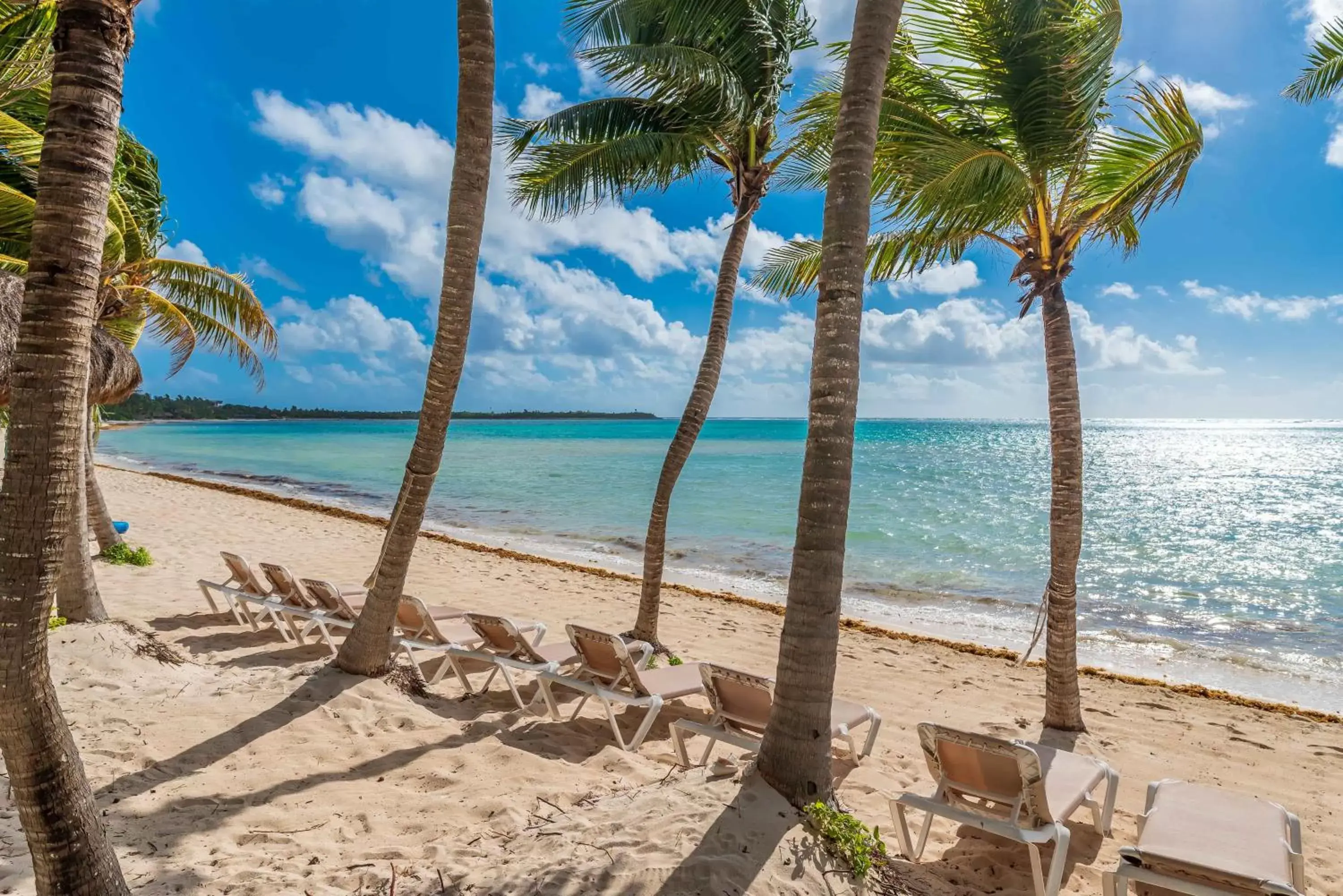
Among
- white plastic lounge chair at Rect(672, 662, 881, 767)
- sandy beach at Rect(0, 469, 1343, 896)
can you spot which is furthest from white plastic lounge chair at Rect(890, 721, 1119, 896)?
white plastic lounge chair at Rect(672, 662, 881, 767)

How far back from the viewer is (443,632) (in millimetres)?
6812

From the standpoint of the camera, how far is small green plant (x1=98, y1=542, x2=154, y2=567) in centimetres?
1071

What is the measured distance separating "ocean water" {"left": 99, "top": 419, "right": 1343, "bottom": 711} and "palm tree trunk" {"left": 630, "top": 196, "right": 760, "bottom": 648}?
208 inches

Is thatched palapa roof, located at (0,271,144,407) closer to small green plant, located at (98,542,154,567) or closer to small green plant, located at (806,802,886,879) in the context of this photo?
small green plant, located at (98,542,154,567)

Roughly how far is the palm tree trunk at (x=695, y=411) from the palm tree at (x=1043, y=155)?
1601mm

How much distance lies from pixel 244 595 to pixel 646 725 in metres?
5.21

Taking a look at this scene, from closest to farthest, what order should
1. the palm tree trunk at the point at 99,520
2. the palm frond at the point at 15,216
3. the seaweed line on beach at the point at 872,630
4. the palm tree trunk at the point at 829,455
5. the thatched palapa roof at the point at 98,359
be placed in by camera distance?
the palm tree trunk at the point at 829,455
the thatched palapa roof at the point at 98,359
the palm frond at the point at 15,216
the seaweed line on beach at the point at 872,630
the palm tree trunk at the point at 99,520

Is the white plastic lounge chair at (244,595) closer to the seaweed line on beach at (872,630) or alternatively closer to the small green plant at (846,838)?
the seaweed line on beach at (872,630)

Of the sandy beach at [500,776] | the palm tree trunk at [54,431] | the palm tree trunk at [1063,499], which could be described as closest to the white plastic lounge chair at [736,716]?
the sandy beach at [500,776]

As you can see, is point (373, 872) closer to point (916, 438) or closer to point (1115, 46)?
point (1115, 46)

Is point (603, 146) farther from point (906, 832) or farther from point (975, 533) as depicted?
point (975, 533)

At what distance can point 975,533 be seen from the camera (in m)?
22.5

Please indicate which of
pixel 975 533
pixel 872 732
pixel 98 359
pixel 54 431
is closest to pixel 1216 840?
pixel 872 732

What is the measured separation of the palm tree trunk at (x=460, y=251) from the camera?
5.08 m
